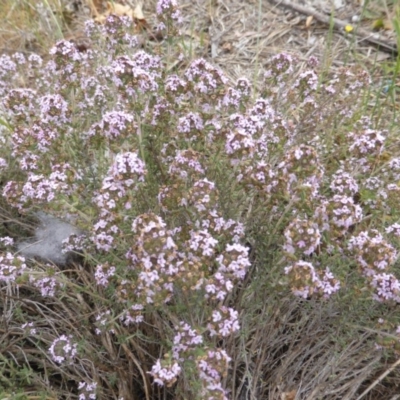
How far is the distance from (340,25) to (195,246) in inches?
141

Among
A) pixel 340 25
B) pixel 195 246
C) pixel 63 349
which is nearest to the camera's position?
pixel 195 246

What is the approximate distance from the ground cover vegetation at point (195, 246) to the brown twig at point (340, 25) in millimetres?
1656

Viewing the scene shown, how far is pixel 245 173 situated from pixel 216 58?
278 centimetres

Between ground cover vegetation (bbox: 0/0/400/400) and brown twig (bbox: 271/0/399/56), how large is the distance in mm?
1656

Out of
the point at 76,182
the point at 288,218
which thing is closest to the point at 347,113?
the point at 288,218

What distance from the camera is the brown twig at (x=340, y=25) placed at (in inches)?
188

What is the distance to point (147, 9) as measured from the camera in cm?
558

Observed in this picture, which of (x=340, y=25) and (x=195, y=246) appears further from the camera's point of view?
(x=340, y=25)

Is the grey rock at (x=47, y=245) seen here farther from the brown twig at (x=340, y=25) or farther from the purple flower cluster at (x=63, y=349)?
the brown twig at (x=340, y=25)

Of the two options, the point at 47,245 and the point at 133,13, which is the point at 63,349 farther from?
the point at 133,13

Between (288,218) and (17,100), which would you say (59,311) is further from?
(288,218)

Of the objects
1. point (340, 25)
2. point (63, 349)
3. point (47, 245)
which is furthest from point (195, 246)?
point (340, 25)

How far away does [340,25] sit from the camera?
16.4ft

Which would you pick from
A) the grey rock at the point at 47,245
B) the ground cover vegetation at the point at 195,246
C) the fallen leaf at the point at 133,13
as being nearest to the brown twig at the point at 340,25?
the fallen leaf at the point at 133,13
